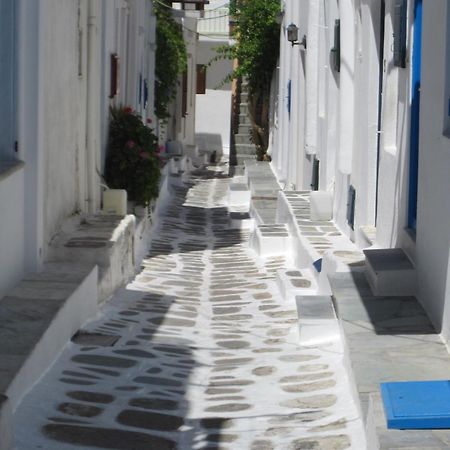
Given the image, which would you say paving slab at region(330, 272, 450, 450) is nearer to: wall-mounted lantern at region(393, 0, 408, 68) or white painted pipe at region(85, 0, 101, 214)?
wall-mounted lantern at region(393, 0, 408, 68)

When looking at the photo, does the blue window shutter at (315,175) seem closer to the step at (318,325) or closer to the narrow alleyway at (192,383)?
the narrow alleyway at (192,383)

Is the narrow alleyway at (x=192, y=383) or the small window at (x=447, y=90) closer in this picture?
the narrow alleyway at (x=192, y=383)

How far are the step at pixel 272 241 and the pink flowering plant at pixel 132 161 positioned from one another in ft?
4.68

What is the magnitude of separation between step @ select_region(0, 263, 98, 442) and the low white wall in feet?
0.30

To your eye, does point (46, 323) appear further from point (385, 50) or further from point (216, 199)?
point (216, 199)

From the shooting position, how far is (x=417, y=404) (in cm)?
478

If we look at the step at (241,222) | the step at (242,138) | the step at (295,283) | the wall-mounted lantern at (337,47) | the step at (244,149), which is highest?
the wall-mounted lantern at (337,47)

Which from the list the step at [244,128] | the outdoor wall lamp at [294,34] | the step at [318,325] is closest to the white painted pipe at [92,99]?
the step at [318,325]

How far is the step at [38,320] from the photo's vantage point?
19.0 feet

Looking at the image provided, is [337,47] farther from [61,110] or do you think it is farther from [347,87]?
[61,110]

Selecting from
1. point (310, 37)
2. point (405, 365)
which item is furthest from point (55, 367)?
point (310, 37)

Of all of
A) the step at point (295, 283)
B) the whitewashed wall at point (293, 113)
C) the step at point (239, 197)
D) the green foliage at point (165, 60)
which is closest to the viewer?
the step at point (295, 283)

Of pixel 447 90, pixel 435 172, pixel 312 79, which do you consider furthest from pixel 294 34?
pixel 447 90

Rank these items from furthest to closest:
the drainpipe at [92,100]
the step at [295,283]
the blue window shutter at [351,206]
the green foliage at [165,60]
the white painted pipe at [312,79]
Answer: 1. the green foliage at [165,60]
2. the white painted pipe at [312,79]
3. the drainpipe at [92,100]
4. the blue window shutter at [351,206]
5. the step at [295,283]
